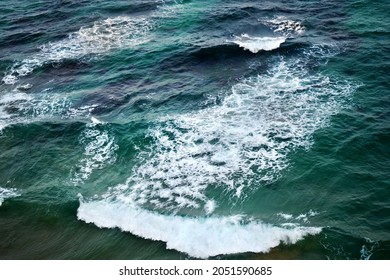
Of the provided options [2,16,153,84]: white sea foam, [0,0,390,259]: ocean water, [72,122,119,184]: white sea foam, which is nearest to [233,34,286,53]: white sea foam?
[0,0,390,259]: ocean water

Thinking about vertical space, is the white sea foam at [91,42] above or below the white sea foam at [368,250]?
above

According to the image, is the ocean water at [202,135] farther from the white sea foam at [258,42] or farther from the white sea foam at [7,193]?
the white sea foam at [258,42]

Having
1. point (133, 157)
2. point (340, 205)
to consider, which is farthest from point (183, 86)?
point (340, 205)

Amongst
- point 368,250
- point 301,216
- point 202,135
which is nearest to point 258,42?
point 202,135

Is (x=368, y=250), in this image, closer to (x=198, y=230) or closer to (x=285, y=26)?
(x=198, y=230)

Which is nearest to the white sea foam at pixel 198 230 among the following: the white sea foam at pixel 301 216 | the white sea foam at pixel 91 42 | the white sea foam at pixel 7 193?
the white sea foam at pixel 301 216

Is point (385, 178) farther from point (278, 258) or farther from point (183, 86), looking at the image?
point (183, 86)
